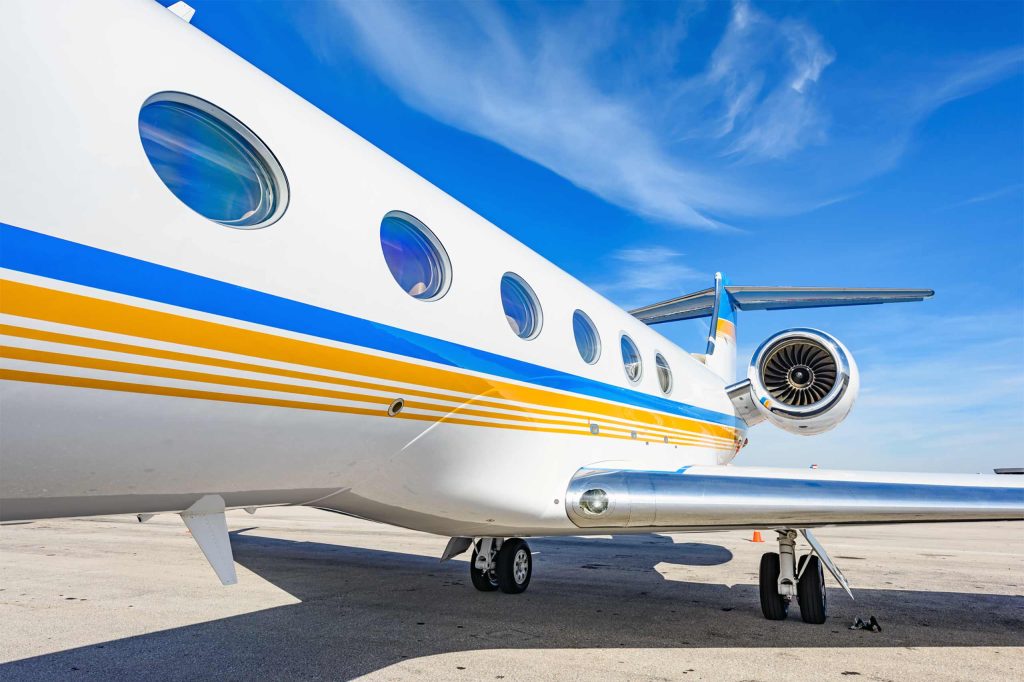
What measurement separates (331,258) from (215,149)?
69 centimetres

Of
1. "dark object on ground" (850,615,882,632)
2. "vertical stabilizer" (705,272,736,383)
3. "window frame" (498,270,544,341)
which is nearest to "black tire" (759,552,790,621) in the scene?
"dark object on ground" (850,615,882,632)

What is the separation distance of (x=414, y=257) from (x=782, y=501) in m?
3.10

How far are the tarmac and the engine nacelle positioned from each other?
6.53ft

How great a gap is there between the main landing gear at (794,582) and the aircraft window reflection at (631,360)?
6.50ft

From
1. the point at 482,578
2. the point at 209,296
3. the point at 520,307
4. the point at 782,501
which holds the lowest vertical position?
the point at 482,578

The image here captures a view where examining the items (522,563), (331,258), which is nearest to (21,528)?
(522,563)

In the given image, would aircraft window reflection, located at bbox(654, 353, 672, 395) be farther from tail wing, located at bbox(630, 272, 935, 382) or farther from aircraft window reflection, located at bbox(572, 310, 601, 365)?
tail wing, located at bbox(630, 272, 935, 382)

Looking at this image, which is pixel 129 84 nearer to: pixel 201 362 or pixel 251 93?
pixel 251 93

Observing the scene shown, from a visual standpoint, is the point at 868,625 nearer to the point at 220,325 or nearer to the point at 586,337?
the point at 586,337

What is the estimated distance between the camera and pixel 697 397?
888 centimetres

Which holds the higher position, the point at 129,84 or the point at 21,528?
the point at 129,84

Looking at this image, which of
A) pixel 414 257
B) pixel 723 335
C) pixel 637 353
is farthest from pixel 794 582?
pixel 723 335

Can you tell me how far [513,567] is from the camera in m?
7.47

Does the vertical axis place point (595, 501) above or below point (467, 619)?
above
